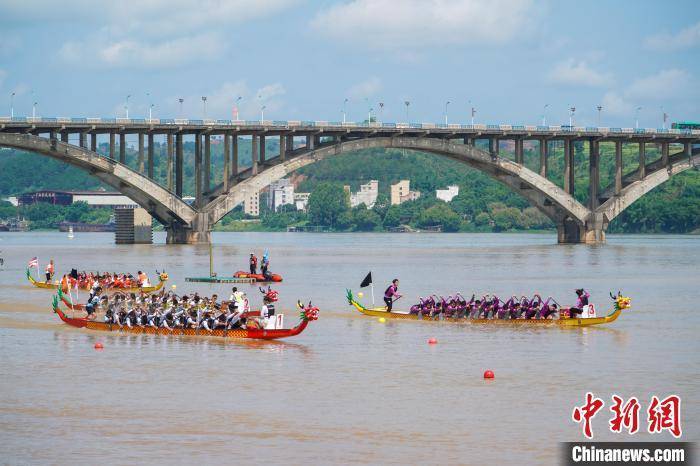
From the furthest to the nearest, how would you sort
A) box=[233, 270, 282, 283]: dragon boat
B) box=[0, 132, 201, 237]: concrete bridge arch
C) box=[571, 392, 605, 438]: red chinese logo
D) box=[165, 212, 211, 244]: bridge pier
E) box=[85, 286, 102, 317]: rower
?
box=[165, 212, 211, 244]: bridge pier, box=[0, 132, 201, 237]: concrete bridge arch, box=[233, 270, 282, 283]: dragon boat, box=[85, 286, 102, 317]: rower, box=[571, 392, 605, 438]: red chinese logo

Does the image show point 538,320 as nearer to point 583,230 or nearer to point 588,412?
point 588,412

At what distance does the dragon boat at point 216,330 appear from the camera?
4566 centimetres

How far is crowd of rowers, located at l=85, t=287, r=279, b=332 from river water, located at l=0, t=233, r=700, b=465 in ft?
2.74

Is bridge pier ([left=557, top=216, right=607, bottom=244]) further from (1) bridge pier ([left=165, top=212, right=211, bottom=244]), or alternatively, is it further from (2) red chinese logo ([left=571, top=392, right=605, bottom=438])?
(2) red chinese logo ([left=571, top=392, right=605, bottom=438])

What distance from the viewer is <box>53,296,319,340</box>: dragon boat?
45.7 m

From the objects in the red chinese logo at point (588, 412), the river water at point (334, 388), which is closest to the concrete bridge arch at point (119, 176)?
the river water at point (334, 388)

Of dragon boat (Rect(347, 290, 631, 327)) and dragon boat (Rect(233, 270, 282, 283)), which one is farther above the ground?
dragon boat (Rect(233, 270, 282, 283))

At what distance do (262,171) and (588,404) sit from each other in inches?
3893

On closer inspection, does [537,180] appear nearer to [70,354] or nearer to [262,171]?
[262,171]

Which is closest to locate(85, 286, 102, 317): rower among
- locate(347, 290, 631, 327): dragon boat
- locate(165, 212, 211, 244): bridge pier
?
locate(347, 290, 631, 327): dragon boat

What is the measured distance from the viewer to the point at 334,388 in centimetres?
3706

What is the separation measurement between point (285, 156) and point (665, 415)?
103 metres

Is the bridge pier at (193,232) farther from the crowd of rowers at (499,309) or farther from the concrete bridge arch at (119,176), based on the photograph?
the crowd of rowers at (499,309)

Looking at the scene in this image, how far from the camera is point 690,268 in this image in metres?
101
